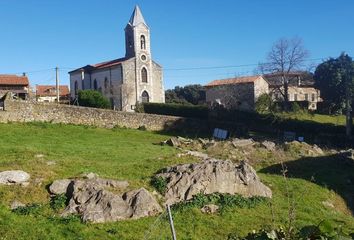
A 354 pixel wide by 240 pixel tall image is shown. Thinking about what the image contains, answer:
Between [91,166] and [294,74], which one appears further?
[294,74]

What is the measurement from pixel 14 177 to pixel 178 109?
109 ft

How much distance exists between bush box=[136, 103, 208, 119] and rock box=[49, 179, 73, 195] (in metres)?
31.1

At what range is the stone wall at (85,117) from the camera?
33719 mm

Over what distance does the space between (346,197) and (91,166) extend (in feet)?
35.7

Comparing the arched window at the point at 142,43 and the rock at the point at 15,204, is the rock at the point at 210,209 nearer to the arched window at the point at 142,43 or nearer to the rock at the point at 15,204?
the rock at the point at 15,204

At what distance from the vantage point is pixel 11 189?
1515 cm

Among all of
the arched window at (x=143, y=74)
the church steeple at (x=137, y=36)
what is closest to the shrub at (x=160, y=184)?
the arched window at (x=143, y=74)

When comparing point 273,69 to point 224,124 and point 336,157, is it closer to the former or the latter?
point 224,124

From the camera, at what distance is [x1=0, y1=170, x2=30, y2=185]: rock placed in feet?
51.4

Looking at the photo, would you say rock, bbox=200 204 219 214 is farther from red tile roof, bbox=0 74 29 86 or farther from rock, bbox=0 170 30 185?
red tile roof, bbox=0 74 29 86

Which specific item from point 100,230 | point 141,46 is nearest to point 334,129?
point 100,230

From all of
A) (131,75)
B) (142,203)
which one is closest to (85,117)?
(142,203)

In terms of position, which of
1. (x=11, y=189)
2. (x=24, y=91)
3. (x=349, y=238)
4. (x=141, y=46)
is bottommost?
(x=11, y=189)

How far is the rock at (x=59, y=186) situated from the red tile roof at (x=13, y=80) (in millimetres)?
46231
